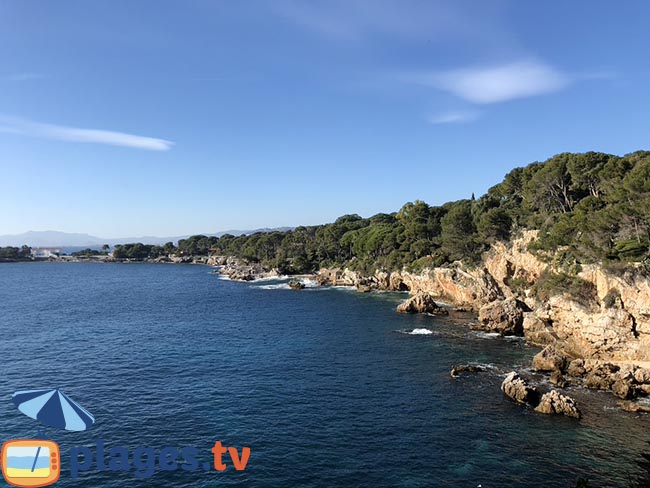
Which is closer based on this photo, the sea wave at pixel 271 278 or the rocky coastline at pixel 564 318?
the rocky coastline at pixel 564 318

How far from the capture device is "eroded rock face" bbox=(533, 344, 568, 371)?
43.0 metres

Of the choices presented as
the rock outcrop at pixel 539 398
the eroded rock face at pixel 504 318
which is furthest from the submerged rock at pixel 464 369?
the eroded rock face at pixel 504 318

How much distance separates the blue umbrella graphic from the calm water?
0.86 m

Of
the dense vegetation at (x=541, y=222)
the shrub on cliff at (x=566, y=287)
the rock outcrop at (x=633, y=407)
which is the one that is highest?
the dense vegetation at (x=541, y=222)

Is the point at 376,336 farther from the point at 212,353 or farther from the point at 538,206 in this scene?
the point at 538,206

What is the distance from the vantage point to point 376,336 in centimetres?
5969

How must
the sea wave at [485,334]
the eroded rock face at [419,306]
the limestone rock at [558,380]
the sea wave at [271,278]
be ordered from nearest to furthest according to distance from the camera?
the limestone rock at [558,380], the sea wave at [485,334], the eroded rock face at [419,306], the sea wave at [271,278]

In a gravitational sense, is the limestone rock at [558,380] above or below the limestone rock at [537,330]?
below

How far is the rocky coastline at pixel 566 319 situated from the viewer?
3853cm

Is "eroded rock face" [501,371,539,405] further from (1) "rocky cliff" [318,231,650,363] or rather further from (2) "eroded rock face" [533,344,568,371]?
(1) "rocky cliff" [318,231,650,363]

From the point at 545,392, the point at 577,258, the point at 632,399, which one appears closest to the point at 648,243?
the point at 577,258

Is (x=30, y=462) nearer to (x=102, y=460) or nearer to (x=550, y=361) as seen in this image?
(x=102, y=460)

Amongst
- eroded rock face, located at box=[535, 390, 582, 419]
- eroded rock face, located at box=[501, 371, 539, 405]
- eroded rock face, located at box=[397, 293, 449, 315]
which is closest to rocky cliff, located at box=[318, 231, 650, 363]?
eroded rock face, located at box=[397, 293, 449, 315]

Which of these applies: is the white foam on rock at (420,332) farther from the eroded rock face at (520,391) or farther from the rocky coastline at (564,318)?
the eroded rock face at (520,391)
